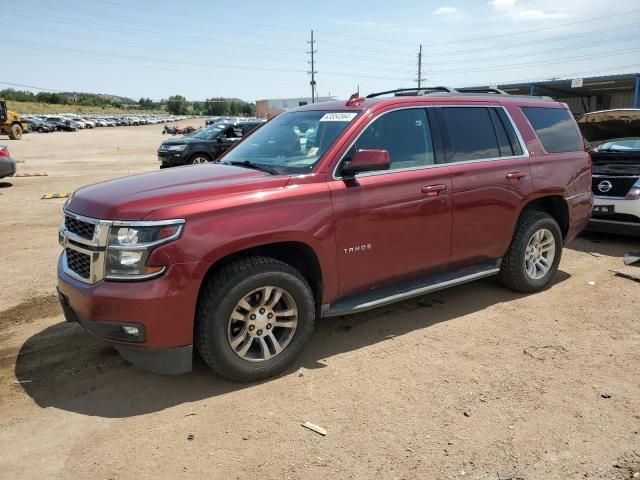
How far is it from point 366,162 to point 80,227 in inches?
79.3

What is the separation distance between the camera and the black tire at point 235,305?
3299 millimetres

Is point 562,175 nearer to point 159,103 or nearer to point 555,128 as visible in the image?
point 555,128

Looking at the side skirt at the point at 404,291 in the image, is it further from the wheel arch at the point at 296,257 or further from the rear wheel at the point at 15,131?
the rear wheel at the point at 15,131

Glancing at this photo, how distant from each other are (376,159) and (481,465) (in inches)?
81.6

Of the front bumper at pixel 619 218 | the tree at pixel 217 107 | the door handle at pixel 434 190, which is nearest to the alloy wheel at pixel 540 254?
the door handle at pixel 434 190

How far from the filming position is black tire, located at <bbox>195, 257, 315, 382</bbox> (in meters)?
3.30

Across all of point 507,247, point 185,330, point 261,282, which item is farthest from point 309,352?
point 507,247

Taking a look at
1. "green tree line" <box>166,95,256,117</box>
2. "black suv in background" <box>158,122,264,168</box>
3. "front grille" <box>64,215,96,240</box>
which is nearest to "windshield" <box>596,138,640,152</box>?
"front grille" <box>64,215,96,240</box>

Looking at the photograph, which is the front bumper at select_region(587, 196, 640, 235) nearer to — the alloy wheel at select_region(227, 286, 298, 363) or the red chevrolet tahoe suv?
the red chevrolet tahoe suv

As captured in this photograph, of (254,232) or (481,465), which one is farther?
(254,232)

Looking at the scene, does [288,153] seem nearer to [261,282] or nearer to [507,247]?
[261,282]

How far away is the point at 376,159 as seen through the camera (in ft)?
12.1

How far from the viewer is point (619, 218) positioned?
6.93 m

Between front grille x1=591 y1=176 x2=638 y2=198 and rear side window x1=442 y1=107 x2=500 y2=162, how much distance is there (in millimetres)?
3065
